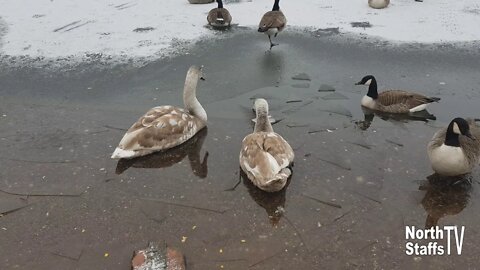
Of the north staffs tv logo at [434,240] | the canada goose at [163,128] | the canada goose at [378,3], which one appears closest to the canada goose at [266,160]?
the canada goose at [163,128]

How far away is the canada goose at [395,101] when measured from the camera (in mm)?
7133

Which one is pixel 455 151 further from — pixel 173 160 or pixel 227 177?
pixel 173 160

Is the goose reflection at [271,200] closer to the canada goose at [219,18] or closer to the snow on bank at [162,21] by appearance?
the snow on bank at [162,21]

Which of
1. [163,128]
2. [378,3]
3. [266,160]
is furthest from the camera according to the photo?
[378,3]

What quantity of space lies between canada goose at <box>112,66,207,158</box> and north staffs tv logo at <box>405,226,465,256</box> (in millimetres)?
3334

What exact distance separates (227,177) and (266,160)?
77cm

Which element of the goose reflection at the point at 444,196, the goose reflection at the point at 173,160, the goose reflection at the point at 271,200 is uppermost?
the goose reflection at the point at 173,160

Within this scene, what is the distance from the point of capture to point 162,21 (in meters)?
12.4

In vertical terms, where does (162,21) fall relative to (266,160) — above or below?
above

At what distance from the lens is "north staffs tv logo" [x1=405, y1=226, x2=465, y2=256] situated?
4.27 m

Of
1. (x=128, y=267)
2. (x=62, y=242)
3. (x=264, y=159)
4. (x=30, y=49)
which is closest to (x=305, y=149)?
(x=264, y=159)

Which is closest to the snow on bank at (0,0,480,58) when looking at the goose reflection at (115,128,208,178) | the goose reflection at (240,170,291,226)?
the goose reflection at (115,128,208,178)

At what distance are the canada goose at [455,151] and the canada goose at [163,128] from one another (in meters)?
3.37

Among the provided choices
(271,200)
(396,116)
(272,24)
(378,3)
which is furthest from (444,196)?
(378,3)
